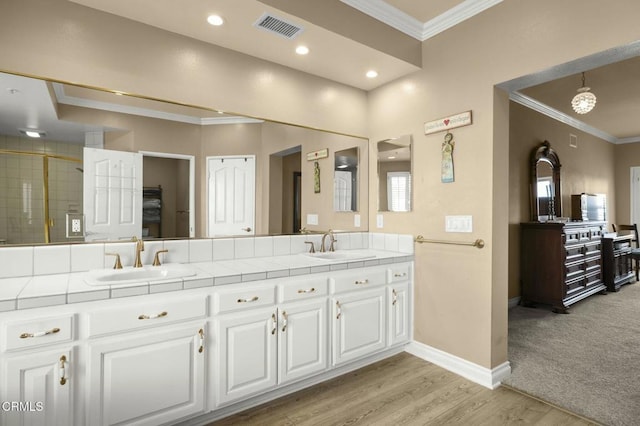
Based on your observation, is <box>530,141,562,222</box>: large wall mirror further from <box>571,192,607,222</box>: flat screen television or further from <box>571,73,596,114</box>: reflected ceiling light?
<box>571,73,596,114</box>: reflected ceiling light

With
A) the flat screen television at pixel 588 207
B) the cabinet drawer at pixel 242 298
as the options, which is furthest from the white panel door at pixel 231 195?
the flat screen television at pixel 588 207

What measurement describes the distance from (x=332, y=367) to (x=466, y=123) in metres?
2.01

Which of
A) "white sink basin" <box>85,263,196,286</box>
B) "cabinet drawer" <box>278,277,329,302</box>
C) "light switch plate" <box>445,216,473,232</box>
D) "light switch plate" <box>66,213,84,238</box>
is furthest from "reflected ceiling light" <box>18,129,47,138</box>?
"light switch plate" <box>445,216,473,232</box>

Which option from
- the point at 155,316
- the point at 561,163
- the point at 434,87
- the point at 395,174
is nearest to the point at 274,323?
the point at 155,316

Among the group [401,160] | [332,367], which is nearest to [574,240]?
[401,160]

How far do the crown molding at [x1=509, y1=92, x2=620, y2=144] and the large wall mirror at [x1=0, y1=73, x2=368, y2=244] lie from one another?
275 centimetres

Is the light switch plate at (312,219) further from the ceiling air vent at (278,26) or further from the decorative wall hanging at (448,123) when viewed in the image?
the ceiling air vent at (278,26)

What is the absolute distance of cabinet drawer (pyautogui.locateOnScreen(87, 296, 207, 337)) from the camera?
60.5 inches

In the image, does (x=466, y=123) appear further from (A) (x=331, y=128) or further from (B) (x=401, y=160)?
(A) (x=331, y=128)

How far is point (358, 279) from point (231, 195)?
114 centimetres

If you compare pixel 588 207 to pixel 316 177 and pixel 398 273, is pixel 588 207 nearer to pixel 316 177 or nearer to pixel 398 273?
pixel 398 273

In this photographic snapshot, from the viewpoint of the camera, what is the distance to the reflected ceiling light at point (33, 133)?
6.05ft

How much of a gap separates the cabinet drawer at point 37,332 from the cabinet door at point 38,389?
5 cm

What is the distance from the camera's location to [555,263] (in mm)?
4023
